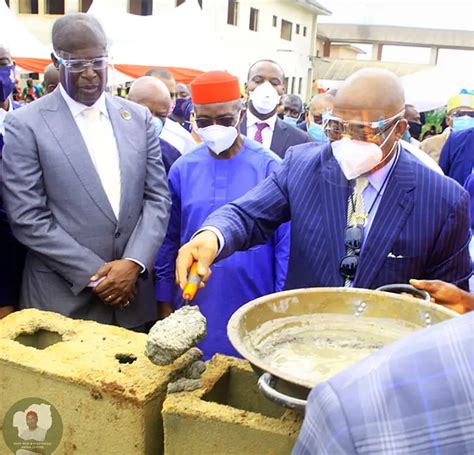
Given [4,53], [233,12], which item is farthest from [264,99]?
[233,12]

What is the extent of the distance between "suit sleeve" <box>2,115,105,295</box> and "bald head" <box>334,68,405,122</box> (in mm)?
1176

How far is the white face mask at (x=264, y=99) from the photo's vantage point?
443cm

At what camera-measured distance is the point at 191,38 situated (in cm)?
1152

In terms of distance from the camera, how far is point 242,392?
169cm

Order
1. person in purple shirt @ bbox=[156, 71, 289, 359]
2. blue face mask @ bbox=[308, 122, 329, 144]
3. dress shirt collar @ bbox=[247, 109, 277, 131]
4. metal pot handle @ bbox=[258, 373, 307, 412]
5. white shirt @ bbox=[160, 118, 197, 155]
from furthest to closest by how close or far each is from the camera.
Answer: blue face mask @ bbox=[308, 122, 329, 144] < dress shirt collar @ bbox=[247, 109, 277, 131] < white shirt @ bbox=[160, 118, 197, 155] < person in purple shirt @ bbox=[156, 71, 289, 359] < metal pot handle @ bbox=[258, 373, 307, 412]

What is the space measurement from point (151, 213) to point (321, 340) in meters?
1.28

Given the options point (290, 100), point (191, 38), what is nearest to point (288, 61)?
point (191, 38)

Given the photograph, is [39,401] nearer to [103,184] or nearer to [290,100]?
[103,184]

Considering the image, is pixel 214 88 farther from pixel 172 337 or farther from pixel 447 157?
pixel 447 157

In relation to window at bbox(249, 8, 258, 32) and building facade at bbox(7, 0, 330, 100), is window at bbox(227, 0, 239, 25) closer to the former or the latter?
building facade at bbox(7, 0, 330, 100)

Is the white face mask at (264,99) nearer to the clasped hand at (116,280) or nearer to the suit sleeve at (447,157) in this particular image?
the suit sleeve at (447,157)

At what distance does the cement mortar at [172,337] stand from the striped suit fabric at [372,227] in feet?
1.23

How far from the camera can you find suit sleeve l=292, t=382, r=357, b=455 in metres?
0.71

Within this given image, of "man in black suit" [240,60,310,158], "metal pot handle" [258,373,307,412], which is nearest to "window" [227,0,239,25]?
"man in black suit" [240,60,310,158]
